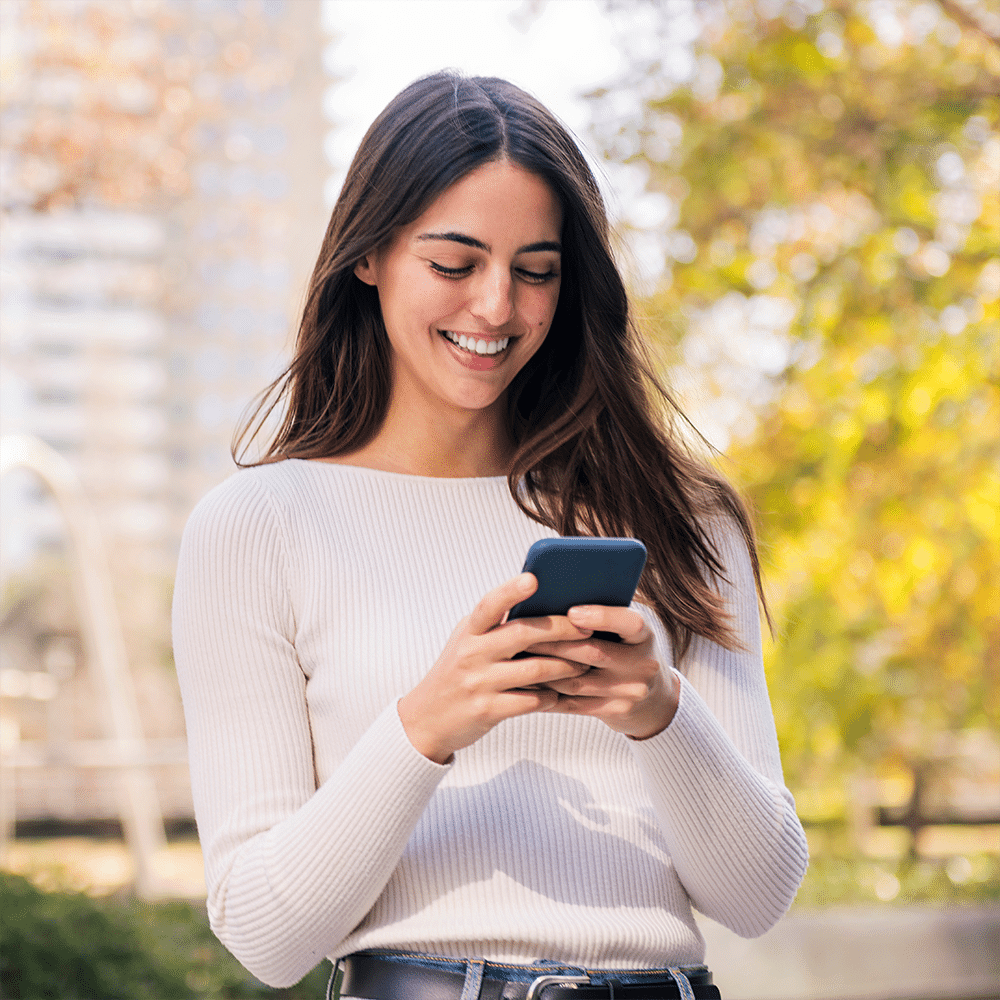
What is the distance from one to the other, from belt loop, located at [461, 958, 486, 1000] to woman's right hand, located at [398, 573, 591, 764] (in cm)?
28

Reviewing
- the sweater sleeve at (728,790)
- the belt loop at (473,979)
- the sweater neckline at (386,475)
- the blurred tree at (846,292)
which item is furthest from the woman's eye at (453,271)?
the blurred tree at (846,292)

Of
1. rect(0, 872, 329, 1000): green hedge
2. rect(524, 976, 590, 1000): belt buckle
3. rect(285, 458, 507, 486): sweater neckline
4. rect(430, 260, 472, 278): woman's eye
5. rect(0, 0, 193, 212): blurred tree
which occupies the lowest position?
rect(0, 872, 329, 1000): green hedge

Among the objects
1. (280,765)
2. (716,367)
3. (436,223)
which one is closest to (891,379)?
(716,367)

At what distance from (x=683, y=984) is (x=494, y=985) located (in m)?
0.23

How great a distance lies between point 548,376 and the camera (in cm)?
198

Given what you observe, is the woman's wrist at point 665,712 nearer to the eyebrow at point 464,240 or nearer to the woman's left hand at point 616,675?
the woman's left hand at point 616,675

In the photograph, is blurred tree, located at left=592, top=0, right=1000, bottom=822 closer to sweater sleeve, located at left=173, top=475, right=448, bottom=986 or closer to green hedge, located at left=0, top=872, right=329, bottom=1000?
green hedge, located at left=0, top=872, right=329, bottom=1000

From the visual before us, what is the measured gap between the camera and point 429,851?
1526 millimetres

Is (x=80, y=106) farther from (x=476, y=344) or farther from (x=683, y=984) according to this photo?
(x=683, y=984)

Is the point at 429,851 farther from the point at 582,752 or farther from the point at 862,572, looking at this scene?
the point at 862,572

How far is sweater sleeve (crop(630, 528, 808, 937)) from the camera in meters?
1.48

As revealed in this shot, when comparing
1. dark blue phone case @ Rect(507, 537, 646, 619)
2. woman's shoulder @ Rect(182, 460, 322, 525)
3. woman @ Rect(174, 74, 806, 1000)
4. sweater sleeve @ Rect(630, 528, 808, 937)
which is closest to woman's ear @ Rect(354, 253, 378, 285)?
woman @ Rect(174, 74, 806, 1000)

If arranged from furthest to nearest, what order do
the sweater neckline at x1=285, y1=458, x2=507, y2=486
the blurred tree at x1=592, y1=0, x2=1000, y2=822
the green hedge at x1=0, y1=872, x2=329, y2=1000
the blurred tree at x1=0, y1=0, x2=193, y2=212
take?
the blurred tree at x1=0, y1=0, x2=193, y2=212
the blurred tree at x1=592, y1=0, x2=1000, y2=822
the green hedge at x1=0, y1=872, x2=329, y2=1000
the sweater neckline at x1=285, y1=458, x2=507, y2=486

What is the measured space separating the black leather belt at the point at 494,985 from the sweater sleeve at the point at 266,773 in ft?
0.20
